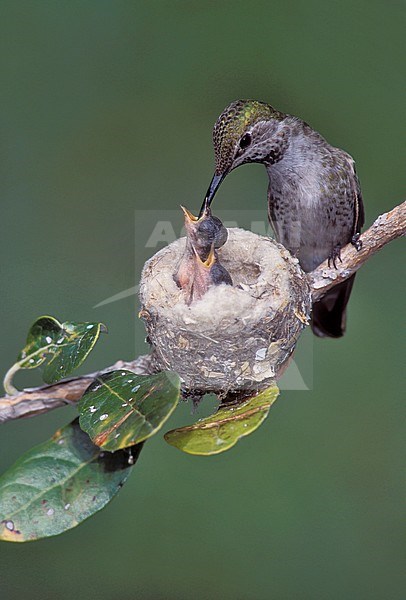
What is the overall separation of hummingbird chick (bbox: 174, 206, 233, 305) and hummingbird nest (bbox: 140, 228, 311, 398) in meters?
0.08

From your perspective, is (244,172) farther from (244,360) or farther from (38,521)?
(38,521)

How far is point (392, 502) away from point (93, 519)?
1.47 metres

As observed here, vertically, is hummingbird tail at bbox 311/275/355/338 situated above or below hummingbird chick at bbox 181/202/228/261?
below

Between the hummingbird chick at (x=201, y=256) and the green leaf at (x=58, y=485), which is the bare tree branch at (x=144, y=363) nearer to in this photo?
the green leaf at (x=58, y=485)

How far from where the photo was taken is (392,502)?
3.67 metres

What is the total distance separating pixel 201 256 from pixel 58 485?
794 mm

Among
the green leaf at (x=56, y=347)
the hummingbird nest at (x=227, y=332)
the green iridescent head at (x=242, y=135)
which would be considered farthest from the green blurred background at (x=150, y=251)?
the green leaf at (x=56, y=347)

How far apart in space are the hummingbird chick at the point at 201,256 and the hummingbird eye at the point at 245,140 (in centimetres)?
25

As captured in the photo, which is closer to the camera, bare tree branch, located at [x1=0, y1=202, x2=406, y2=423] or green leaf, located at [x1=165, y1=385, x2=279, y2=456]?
green leaf, located at [x1=165, y1=385, x2=279, y2=456]

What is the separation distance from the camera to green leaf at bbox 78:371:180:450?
1352 millimetres

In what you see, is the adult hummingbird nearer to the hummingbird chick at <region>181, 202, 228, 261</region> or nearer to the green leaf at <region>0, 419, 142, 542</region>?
the hummingbird chick at <region>181, 202, 228, 261</region>

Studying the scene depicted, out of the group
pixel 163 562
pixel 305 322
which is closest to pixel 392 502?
pixel 163 562

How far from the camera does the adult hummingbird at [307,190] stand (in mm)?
2422

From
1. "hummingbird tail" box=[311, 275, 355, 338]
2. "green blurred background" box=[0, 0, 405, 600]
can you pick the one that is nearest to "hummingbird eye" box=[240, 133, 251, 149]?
"hummingbird tail" box=[311, 275, 355, 338]
